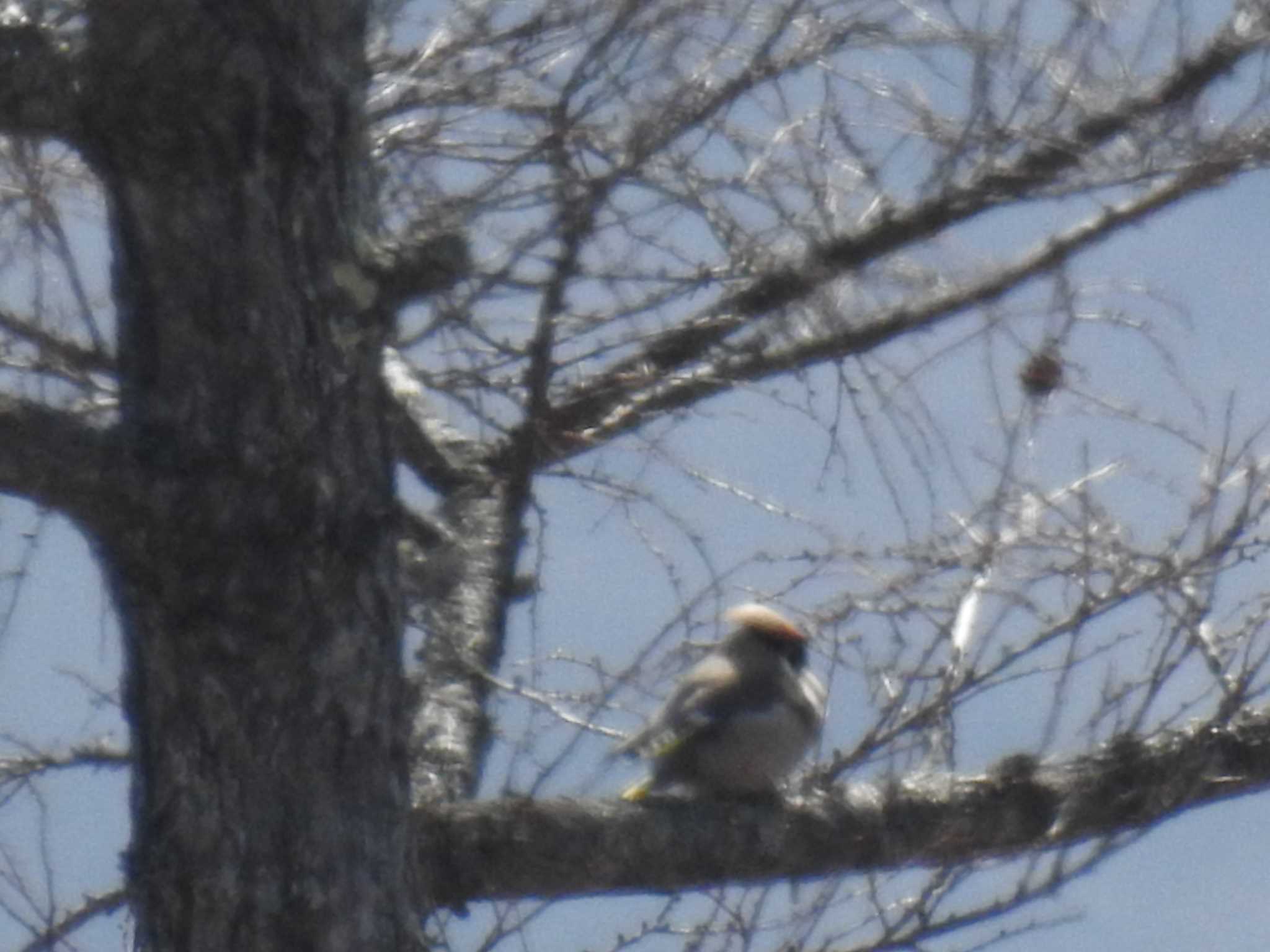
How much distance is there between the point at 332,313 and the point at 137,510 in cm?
54

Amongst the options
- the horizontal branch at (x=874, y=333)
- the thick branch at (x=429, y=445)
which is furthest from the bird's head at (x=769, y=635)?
the horizontal branch at (x=874, y=333)

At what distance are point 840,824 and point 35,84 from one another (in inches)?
84.8

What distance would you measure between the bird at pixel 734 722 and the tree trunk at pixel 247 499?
140 cm

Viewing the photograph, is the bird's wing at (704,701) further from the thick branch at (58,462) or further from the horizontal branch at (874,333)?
the thick branch at (58,462)

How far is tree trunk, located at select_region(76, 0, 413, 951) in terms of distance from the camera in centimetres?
372

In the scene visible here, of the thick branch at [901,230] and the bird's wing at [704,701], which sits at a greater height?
the thick branch at [901,230]

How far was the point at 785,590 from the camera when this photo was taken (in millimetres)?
4883

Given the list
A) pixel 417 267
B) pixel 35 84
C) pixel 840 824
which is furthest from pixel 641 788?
pixel 35 84

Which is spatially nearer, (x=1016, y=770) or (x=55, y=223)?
(x=55, y=223)

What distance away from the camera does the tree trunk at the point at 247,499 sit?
12.2 ft

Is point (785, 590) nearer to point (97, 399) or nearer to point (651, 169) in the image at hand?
point (651, 169)

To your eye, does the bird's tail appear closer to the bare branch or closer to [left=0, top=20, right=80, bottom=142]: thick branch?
the bare branch

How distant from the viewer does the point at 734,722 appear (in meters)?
5.94

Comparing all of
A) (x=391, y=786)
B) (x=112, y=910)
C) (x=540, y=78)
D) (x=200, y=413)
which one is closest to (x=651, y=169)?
(x=540, y=78)
